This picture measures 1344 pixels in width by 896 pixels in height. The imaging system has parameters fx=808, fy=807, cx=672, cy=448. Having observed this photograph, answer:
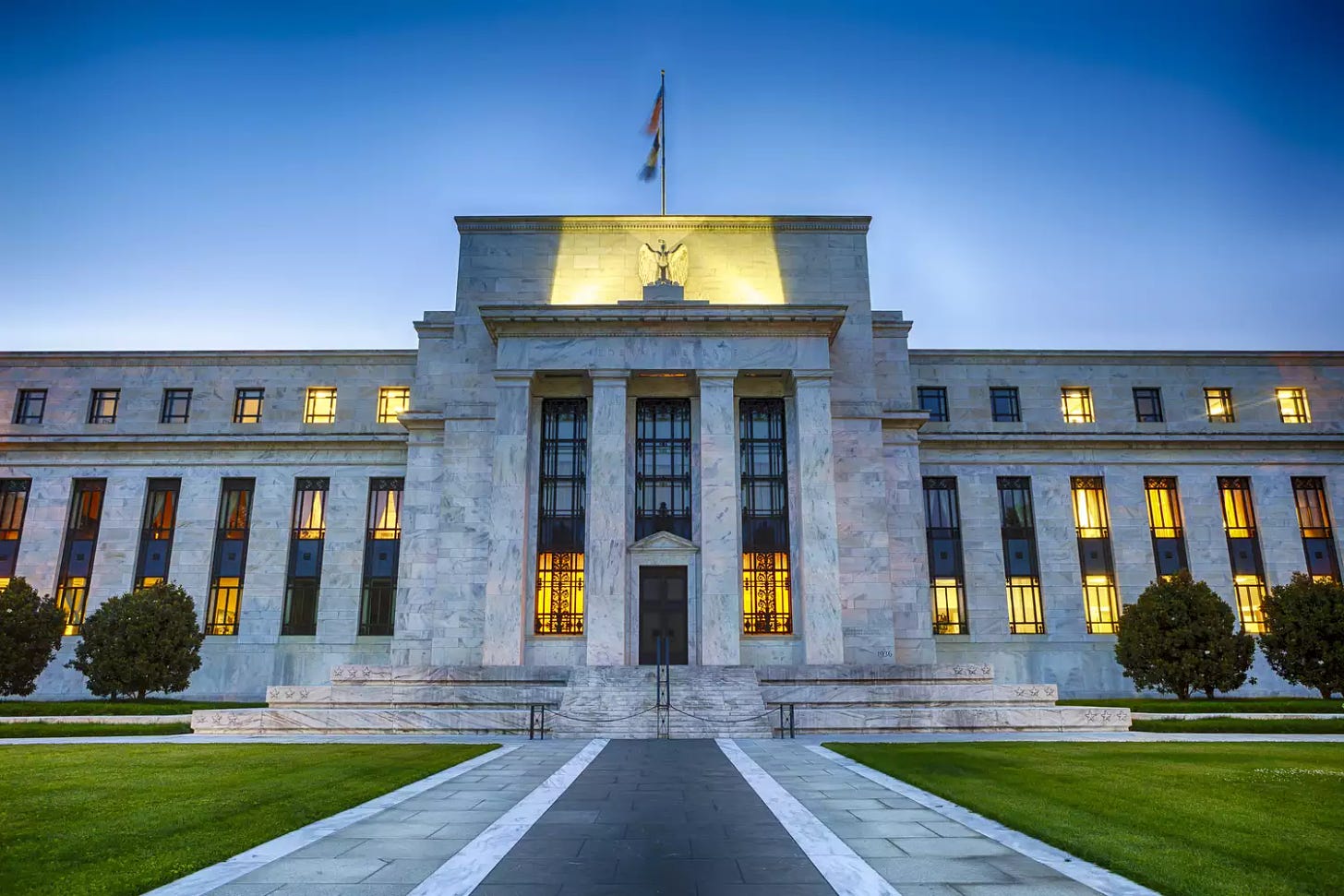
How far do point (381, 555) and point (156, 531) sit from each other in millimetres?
11777

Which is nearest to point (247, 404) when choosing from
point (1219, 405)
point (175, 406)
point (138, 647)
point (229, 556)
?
point (175, 406)

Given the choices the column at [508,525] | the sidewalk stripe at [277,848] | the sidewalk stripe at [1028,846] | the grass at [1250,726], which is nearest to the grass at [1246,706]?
the grass at [1250,726]

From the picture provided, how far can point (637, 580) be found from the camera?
35.2 meters

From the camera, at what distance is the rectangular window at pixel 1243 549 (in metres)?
40.1

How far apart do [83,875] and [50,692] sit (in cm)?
3979

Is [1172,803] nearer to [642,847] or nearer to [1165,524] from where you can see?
[642,847]

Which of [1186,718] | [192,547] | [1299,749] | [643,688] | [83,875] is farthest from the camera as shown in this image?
[192,547]

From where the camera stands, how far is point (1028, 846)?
848cm

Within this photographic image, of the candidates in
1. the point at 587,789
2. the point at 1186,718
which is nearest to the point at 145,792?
the point at 587,789

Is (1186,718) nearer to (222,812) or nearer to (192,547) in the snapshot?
(222,812)

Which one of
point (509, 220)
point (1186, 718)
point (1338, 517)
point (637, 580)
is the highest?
point (509, 220)

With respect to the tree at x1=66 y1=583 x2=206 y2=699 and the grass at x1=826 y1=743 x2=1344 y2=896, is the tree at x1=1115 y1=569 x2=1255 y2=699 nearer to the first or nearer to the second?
the grass at x1=826 y1=743 x2=1344 y2=896

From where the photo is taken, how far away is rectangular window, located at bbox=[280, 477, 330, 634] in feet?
131

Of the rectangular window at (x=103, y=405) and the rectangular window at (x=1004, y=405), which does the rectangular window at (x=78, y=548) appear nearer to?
the rectangular window at (x=103, y=405)
